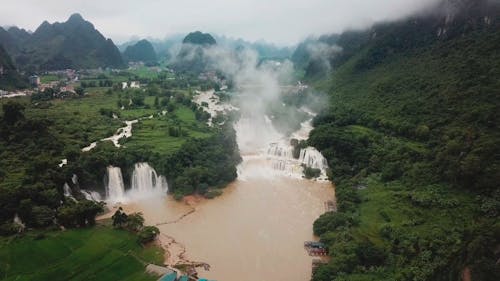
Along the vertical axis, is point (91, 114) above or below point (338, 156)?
above

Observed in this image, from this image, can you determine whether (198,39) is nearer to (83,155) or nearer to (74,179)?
(83,155)

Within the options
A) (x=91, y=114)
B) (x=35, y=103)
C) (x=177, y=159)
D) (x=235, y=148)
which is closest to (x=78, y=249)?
(x=177, y=159)

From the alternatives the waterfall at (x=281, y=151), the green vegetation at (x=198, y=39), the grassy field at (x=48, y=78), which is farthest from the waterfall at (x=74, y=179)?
the green vegetation at (x=198, y=39)

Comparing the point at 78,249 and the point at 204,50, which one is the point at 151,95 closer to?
the point at 78,249

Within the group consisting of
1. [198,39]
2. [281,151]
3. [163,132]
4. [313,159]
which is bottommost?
[313,159]

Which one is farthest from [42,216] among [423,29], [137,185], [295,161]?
[423,29]

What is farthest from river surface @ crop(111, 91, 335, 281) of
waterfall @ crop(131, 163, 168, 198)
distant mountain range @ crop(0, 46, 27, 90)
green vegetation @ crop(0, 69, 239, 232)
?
distant mountain range @ crop(0, 46, 27, 90)
